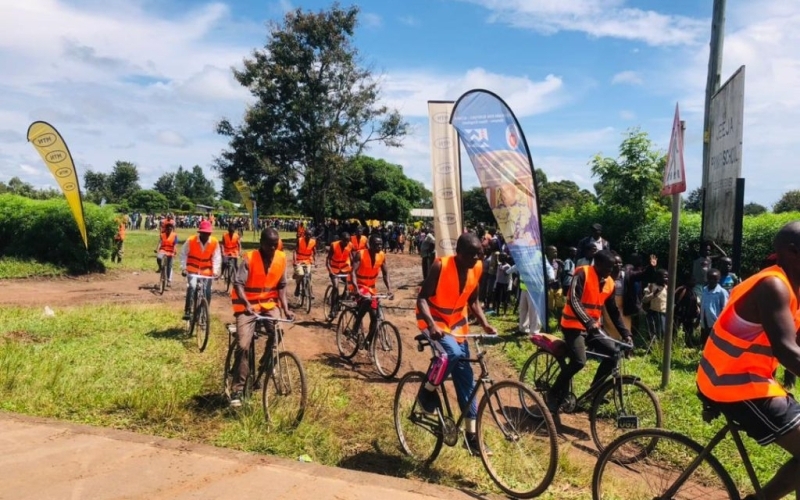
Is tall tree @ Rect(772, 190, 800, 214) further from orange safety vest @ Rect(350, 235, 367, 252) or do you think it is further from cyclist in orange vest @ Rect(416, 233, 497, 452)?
cyclist in orange vest @ Rect(416, 233, 497, 452)

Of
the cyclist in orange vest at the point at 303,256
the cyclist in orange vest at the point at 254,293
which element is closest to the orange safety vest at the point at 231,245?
the cyclist in orange vest at the point at 303,256

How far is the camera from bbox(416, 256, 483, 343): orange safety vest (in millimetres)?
5344

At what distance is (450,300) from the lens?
5379 mm

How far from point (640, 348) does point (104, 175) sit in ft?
315

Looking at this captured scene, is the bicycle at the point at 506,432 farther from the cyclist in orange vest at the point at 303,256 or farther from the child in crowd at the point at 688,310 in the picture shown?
the cyclist in orange vest at the point at 303,256

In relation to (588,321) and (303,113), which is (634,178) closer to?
(588,321)

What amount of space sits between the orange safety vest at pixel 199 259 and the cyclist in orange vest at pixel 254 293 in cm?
366

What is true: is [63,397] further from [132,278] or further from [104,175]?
[104,175]

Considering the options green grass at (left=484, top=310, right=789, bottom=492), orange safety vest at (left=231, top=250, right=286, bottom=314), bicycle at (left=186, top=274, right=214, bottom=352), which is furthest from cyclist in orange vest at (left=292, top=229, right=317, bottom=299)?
orange safety vest at (left=231, top=250, right=286, bottom=314)

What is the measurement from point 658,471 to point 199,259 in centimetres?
820

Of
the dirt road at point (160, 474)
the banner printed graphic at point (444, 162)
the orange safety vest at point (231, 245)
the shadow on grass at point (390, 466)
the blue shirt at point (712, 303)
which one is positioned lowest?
the shadow on grass at point (390, 466)

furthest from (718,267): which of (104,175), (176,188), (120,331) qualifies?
(176,188)

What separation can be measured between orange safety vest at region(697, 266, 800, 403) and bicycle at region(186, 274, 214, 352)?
743 centimetres

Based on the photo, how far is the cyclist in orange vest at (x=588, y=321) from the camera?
6246mm
